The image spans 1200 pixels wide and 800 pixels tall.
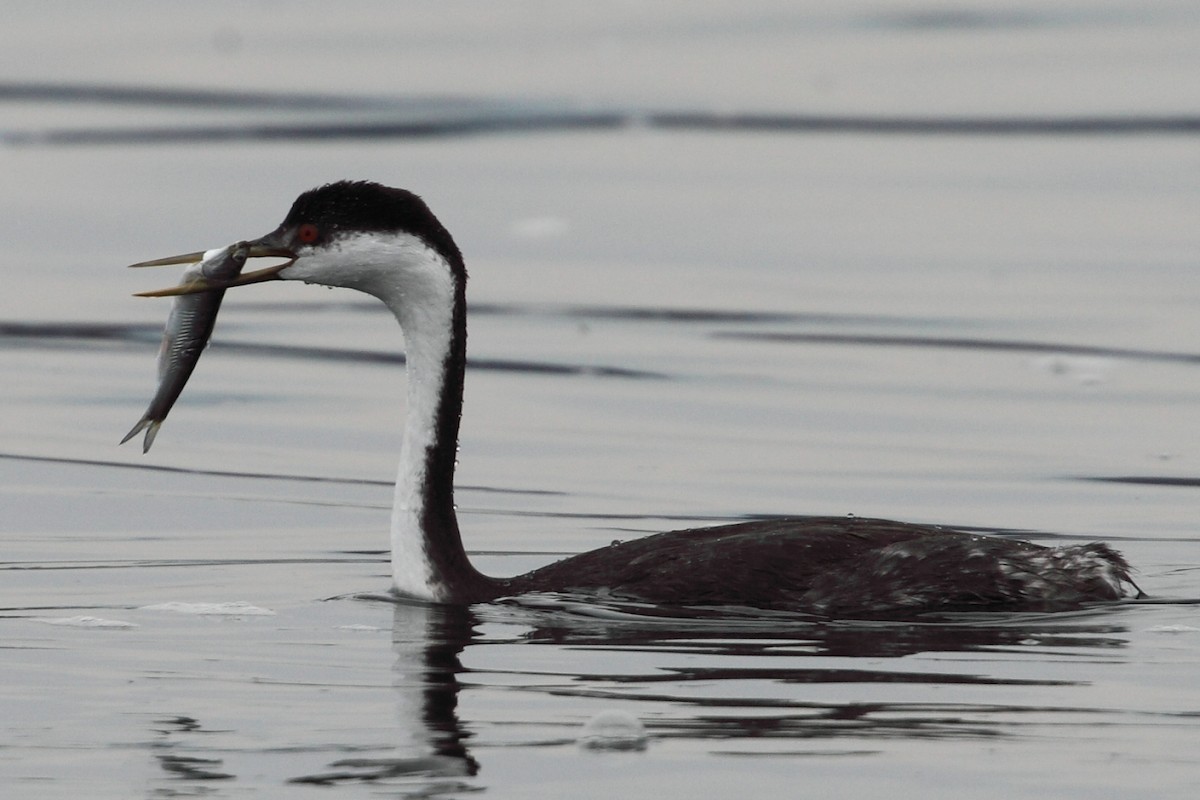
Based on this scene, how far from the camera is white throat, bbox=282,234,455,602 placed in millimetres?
10594

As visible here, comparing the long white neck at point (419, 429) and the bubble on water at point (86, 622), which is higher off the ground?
the long white neck at point (419, 429)

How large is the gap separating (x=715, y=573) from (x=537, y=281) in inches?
Result: 412

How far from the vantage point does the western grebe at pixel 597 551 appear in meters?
10.3

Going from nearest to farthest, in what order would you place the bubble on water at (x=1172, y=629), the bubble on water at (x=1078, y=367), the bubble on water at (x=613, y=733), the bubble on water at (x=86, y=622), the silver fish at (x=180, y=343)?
the bubble on water at (x=613, y=733) → the bubble on water at (x=1172, y=629) → the bubble on water at (x=86, y=622) → the silver fish at (x=180, y=343) → the bubble on water at (x=1078, y=367)

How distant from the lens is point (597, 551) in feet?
35.4

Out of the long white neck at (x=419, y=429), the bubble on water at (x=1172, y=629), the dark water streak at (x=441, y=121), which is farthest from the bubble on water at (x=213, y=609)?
the dark water streak at (x=441, y=121)

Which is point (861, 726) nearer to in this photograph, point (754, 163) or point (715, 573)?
point (715, 573)

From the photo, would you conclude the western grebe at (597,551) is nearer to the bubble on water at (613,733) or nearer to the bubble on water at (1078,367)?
the bubble on water at (613,733)

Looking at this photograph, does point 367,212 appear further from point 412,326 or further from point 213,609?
point 213,609

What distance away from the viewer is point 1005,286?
20.1 meters

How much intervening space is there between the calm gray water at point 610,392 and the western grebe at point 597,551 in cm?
19

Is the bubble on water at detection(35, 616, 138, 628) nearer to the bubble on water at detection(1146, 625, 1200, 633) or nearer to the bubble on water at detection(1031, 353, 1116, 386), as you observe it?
the bubble on water at detection(1146, 625, 1200, 633)

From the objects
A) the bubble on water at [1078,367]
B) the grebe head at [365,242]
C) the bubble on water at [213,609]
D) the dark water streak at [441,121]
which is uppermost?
the dark water streak at [441,121]

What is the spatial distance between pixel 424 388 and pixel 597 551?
0.92 m
